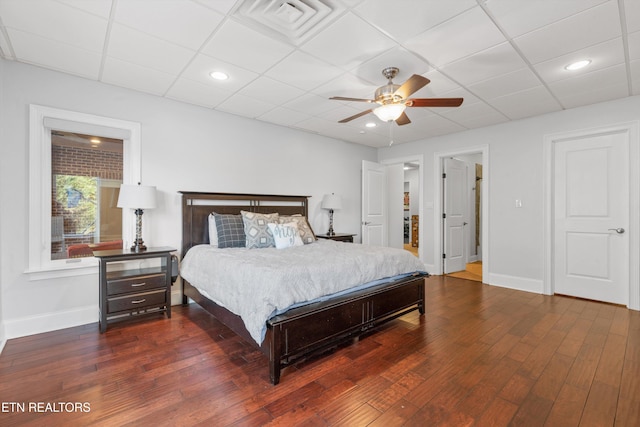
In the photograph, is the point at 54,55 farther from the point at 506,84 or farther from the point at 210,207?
the point at 506,84

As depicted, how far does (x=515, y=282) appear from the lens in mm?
4465

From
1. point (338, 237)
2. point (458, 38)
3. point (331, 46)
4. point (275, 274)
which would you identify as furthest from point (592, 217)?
point (275, 274)

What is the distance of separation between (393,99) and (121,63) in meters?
2.59

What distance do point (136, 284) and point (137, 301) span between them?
0.17 metres

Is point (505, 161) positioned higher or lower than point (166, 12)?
lower

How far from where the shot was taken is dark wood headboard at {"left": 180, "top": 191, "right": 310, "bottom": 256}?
375 cm

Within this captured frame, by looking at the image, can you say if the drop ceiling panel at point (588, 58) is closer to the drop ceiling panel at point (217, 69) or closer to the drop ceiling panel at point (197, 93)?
the drop ceiling panel at point (217, 69)

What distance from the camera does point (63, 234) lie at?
122 inches

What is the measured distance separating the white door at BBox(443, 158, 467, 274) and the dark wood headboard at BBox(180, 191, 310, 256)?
9.55 ft

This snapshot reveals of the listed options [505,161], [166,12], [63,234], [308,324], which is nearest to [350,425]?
[308,324]

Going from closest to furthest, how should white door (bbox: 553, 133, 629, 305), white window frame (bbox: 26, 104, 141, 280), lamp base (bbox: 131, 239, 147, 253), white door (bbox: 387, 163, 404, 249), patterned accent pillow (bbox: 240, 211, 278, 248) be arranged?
white window frame (bbox: 26, 104, 141, 280)
lamp base (bbox: 131, 239, 147, 253)
patterned accent pillow (bbox: 240, 211, 278, 248)
white door (bbox: 553, 133, 629, 305)
white door (bbox: 387, 163, 404, 249)

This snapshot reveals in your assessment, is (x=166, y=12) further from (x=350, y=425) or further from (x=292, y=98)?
(x=350, y=425)

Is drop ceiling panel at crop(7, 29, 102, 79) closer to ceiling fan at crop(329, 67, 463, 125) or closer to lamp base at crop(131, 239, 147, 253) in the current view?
lamp base at crop(131, 239, 147, 253)

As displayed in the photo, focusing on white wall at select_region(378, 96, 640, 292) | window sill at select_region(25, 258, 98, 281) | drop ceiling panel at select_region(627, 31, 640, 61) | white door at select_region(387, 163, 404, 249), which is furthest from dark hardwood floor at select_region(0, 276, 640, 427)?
white door at select_region(387, 163, 404, 249)
